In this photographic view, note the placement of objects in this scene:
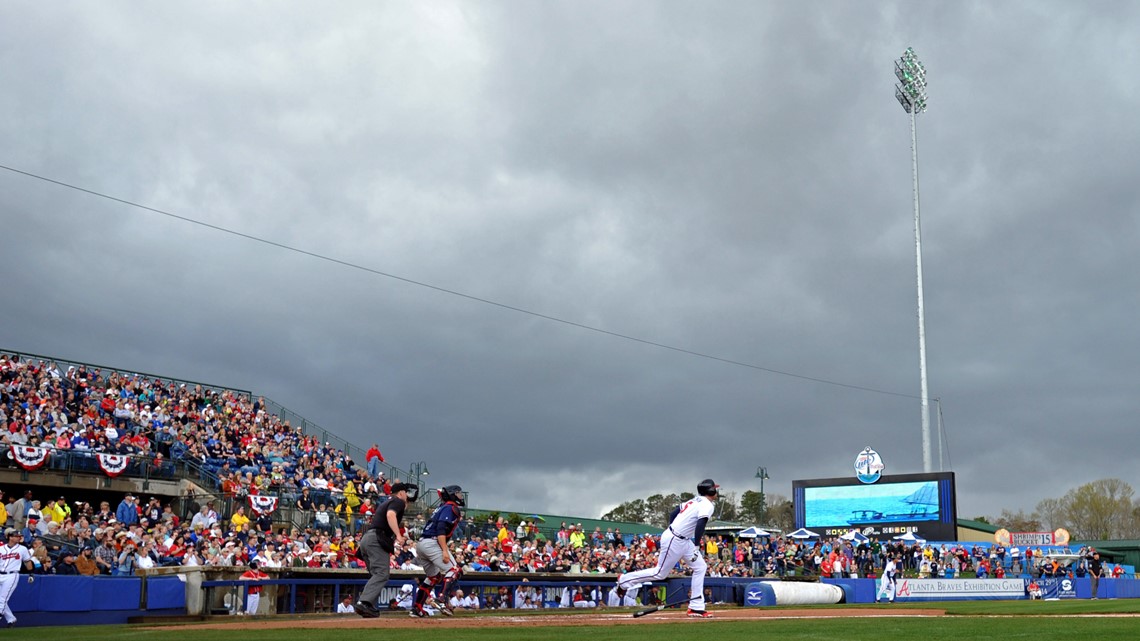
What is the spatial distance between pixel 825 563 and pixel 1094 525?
76620 millimetres

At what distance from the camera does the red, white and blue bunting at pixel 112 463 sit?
27.9 meters

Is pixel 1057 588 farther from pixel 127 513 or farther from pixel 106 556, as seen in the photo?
pixel 106 556

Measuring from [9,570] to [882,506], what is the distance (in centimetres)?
4628

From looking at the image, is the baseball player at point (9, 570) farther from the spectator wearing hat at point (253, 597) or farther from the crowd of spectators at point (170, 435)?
the crowd of spectators at point (170, 435)

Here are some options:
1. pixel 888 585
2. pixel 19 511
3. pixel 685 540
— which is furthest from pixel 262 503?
pixel 888 585

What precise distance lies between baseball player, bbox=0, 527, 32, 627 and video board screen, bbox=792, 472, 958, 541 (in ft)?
150

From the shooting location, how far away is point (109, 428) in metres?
29.3

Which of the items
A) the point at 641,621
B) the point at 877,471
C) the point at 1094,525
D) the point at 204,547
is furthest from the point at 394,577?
the point at 1094,525

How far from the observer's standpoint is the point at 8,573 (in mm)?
18469

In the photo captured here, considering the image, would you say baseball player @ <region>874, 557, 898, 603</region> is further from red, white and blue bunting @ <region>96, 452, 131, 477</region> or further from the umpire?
the umpire

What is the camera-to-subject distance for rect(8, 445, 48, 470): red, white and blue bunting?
26214 mm

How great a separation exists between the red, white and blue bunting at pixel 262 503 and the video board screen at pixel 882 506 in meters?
36.8

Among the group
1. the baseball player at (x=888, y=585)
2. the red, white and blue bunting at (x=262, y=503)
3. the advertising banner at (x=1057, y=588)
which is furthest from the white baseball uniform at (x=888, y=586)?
the red, white and blue bunting at (x=262, y=503)

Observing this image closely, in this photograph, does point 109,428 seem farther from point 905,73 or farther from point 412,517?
point 905,73
